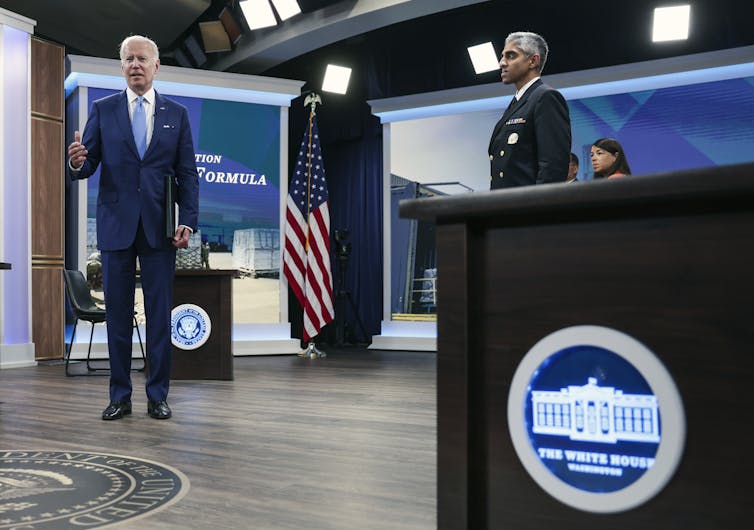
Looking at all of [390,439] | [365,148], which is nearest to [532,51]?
[390,439]

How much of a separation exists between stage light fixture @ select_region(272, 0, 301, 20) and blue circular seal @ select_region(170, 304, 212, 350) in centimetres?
312

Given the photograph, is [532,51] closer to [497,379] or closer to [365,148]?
[497,379]

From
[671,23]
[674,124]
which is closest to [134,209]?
[671,23]

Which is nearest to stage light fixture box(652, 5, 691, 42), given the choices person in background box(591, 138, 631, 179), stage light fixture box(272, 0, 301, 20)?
person in background box(591, 138, 631, 179)

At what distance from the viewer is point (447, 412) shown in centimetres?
101

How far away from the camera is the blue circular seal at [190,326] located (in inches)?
173

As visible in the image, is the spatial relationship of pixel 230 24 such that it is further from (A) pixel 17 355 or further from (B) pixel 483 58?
(A) pixel 17 355

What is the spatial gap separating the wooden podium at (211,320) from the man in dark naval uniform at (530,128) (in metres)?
2.46

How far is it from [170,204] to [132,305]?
44 cm

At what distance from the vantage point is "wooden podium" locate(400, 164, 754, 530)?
0.82 m

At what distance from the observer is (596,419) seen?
0.90 meters

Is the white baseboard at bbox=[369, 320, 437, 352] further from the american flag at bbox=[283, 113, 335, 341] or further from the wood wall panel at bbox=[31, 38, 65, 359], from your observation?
the wood wall panel at bbox=[31, 38, 65, 359]

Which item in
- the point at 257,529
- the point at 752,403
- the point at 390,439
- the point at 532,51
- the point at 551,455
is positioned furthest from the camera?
the point at 390,439

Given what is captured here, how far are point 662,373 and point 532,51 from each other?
1.71 meters
